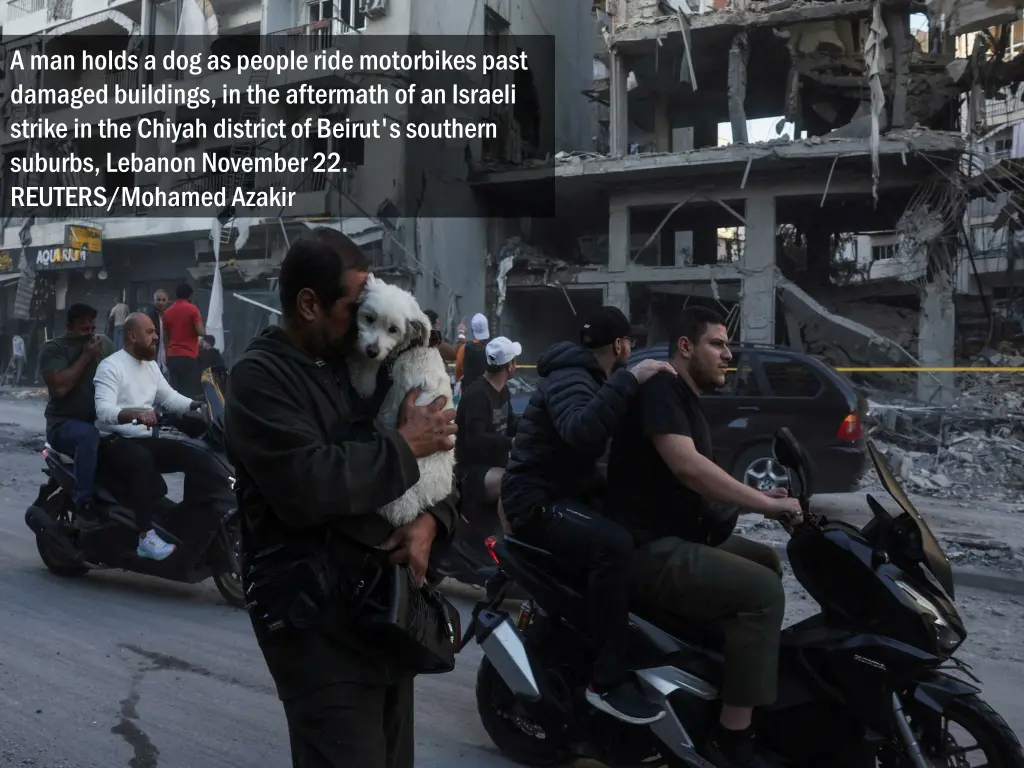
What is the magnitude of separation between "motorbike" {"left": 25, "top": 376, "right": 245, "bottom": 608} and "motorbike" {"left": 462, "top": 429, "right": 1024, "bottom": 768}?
261 centimetres

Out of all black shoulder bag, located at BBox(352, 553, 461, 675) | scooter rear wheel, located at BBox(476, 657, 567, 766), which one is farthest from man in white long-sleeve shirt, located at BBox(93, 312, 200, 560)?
black shoulder bag, located at BBox(352, 553, 461, 675)

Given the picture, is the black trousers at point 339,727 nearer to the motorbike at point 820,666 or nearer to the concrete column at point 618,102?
the motorbike at point 820,666

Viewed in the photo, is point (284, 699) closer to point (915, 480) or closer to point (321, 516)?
point (321, 516)

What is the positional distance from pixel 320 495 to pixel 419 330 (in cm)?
43

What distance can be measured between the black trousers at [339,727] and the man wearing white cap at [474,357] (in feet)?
24.9

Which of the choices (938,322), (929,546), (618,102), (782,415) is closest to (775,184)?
(938,322)

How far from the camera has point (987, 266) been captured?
2759 centimetres

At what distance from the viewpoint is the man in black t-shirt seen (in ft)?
9.70

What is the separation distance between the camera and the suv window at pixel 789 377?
8.96 meters

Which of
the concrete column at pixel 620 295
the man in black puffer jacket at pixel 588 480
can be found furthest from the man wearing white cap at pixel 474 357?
the concrete column at pixel 620 295

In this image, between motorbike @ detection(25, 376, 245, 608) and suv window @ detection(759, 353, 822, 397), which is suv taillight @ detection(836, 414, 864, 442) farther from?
motorbike @ detection(25, 376, 245, 608)

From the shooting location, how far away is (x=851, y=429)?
866 centimetres

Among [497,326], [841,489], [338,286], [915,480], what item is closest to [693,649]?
[338,286]

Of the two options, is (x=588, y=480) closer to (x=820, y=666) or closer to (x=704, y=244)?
(x=820, y=666)
